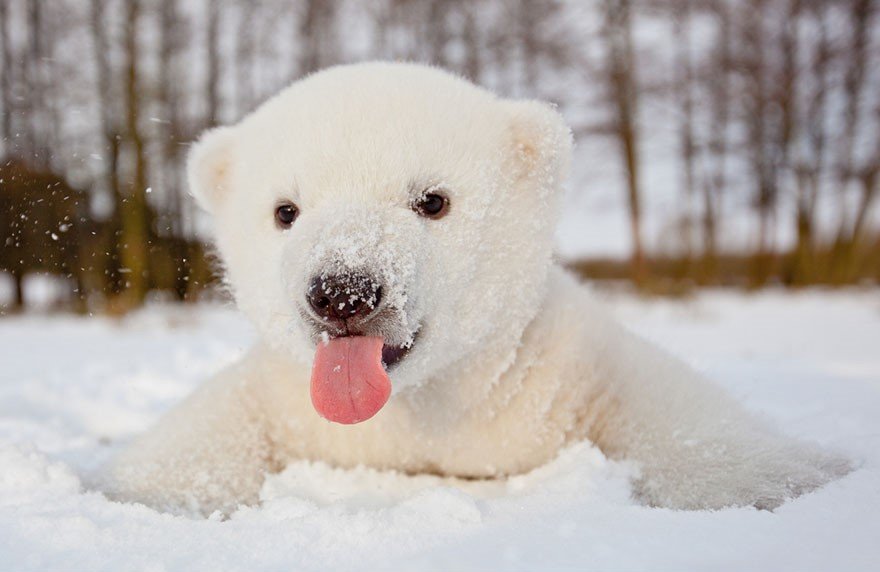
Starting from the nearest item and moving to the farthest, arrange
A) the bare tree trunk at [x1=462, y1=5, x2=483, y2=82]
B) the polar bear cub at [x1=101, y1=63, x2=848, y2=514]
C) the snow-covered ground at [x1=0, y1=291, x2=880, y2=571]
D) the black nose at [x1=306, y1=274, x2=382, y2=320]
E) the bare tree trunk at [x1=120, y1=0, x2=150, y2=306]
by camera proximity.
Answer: the snow-covered ground at [x1=0, y1=291, x2=880, y2=571], the black nose at [x1=306, y1=274, x2=382, y2=320], the polar bear cub at [x1=101, y1=63, x2=848, y2=514], the bare tree trunk at [x1=120, y1=0, x2=150, y2=306], the bare tree trunk at [x1=462, y1=5, x2=483, y2=82]

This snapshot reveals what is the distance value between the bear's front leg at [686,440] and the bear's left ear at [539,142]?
0.58m

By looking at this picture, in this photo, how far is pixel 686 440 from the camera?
2021 mm

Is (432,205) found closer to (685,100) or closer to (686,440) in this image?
(686,440)

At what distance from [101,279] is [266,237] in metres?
9.40

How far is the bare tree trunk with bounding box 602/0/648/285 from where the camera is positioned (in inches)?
504

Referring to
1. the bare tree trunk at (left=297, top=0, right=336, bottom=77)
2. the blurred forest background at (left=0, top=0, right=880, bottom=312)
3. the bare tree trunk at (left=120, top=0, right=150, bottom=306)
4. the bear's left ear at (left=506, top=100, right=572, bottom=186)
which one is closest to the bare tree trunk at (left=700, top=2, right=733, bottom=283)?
the blurred forest background at (left=0, top=0, right=880, bottom=312)

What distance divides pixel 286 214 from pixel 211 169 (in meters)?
0.49

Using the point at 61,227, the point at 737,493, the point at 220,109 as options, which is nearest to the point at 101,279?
the point at 220,109

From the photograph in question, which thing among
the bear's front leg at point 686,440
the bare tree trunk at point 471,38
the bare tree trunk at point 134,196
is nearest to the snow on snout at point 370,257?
the bear's front leg at point 686,440

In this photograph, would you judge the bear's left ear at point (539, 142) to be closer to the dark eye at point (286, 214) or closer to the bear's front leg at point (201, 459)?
the dark eye at point (286, 214)

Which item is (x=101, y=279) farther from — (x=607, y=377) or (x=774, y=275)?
(x=774, y=275)

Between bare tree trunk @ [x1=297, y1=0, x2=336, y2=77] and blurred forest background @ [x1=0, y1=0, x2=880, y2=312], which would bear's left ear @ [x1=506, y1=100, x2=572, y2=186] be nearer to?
blurred forest background @ [x1=0, y1=0, x2=880, y2=312]

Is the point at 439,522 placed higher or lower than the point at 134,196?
higher

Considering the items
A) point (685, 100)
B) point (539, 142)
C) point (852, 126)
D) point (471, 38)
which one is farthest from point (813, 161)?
point (539, 142)
